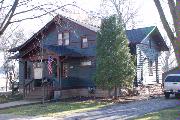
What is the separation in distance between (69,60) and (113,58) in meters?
6.45

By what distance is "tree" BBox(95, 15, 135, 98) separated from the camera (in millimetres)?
25516

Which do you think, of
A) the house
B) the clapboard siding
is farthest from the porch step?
the clapboard siding

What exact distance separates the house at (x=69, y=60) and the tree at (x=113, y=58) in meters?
2.56

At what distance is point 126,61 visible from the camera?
84.9ft

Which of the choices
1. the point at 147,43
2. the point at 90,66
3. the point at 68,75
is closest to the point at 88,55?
the point at 90,66

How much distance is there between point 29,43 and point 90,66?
7067mm

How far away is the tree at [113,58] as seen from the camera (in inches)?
1005

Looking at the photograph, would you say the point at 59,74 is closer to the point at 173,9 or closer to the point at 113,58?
the point at 113,58

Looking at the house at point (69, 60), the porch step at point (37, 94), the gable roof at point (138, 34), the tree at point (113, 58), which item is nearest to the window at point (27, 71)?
the house at point (69, 60)

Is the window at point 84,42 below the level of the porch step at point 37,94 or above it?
above

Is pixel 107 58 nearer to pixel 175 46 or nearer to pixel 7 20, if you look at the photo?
pixel 175 46

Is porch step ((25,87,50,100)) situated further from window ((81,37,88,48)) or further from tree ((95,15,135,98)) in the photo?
window ((81,37,88,48))

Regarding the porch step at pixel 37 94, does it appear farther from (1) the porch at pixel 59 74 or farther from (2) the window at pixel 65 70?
(2) the window at pixel 65 70

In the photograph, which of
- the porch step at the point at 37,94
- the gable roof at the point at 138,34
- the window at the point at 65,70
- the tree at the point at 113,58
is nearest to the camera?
the tree at the point at 113,58
